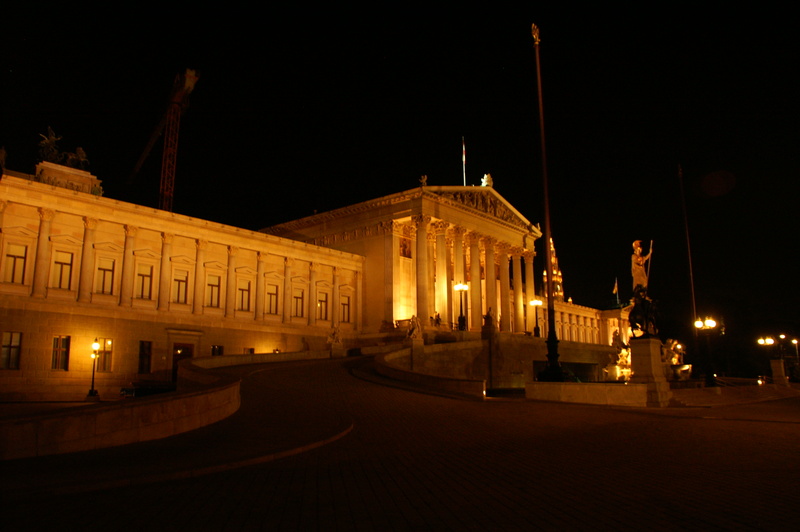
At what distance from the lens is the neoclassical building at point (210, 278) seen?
1382 inches

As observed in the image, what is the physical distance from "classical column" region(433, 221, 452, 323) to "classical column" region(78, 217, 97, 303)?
2909 cm

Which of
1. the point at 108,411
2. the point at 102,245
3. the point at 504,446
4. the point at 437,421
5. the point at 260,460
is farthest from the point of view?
the point at 102,245

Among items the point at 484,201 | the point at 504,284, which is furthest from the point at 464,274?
the point at 484,201

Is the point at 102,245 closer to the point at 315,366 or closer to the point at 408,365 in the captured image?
the point at 315,366

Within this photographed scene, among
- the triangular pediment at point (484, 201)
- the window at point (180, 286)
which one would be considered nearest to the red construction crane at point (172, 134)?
the window at point (180, 286)

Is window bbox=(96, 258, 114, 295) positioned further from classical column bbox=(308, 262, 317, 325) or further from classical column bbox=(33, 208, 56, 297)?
classical column bbox=(308, 262, 317, 325)

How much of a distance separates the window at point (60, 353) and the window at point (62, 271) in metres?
3.24

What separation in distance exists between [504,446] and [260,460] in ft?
15.8

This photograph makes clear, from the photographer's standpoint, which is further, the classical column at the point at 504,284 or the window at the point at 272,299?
the classical column at the point at 504,284

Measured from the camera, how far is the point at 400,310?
185ft

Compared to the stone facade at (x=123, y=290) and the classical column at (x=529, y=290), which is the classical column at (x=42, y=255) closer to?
the stone facade at (x=123, y=290)

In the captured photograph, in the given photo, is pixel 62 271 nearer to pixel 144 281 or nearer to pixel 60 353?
pixel 60 353

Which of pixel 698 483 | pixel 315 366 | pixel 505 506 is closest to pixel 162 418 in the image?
pixel 505 506

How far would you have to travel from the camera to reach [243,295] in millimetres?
47688
